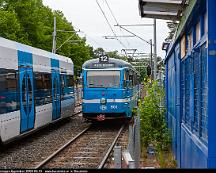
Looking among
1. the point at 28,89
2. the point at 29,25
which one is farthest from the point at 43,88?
the point at 29,25

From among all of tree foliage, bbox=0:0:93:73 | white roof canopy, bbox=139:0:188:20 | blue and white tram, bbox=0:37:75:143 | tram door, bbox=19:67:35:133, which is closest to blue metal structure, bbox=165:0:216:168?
white roof canopy, bbox=139:0:188:20

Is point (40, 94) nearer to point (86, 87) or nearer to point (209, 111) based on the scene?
point (86, 87)

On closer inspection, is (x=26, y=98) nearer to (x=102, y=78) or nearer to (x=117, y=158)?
(x=102, y=78)

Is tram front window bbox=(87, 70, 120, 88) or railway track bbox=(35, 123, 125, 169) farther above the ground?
tram front window bbox=(87, 70, 120, 88)

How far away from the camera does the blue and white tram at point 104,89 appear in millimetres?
21828

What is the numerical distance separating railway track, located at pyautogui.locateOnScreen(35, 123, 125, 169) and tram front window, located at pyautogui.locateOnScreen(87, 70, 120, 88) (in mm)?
1970

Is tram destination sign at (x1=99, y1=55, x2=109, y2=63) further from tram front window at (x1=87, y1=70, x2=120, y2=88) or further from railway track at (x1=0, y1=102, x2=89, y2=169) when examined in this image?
railway track at (x1=0, y1=102, x2=89, y2=169)

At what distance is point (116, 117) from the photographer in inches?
871

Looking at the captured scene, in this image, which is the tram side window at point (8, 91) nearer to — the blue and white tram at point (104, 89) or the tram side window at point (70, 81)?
the blue and white tram at point (104, 89)

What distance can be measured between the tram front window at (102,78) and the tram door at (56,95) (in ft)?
4.48

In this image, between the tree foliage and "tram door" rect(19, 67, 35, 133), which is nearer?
"tram door" rect(19, 67, 35, 133)

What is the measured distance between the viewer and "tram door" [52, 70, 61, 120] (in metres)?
21.4

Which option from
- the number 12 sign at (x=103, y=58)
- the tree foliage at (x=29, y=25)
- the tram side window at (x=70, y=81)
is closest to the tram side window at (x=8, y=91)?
the number 12 sign at (x=103, y=58)

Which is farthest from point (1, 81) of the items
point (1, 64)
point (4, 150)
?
point (4, 150)
